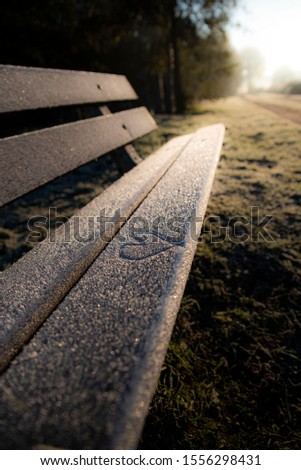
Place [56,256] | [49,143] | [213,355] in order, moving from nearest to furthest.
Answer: [56,256]
[49,143]
[213,355]

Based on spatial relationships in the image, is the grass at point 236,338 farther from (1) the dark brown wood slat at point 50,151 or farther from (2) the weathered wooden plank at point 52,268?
(1) the dark brown wood slat at point 50,151

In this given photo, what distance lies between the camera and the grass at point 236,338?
969 mm

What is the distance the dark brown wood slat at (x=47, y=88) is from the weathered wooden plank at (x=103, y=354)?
0.73m

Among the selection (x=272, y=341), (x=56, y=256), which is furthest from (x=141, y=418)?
(x=272, y=341)

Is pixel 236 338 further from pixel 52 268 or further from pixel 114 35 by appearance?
pixel 114 35

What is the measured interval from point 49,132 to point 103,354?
0.88 metres

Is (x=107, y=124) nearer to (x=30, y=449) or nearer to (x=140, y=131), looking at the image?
(x=140, y=131)

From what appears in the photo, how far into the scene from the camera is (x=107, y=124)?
4.91 ft

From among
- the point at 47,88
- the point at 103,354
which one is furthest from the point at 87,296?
the point at 47,88

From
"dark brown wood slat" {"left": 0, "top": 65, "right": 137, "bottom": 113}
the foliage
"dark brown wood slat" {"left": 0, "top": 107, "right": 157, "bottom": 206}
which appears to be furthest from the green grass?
the foliage

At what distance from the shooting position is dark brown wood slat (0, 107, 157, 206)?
869 millimetres

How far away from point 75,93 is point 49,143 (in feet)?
1.69

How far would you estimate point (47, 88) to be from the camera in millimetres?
Result: 1268

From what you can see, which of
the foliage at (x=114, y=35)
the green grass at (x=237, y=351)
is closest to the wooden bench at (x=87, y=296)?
the green grass at (x=237, y=351)
